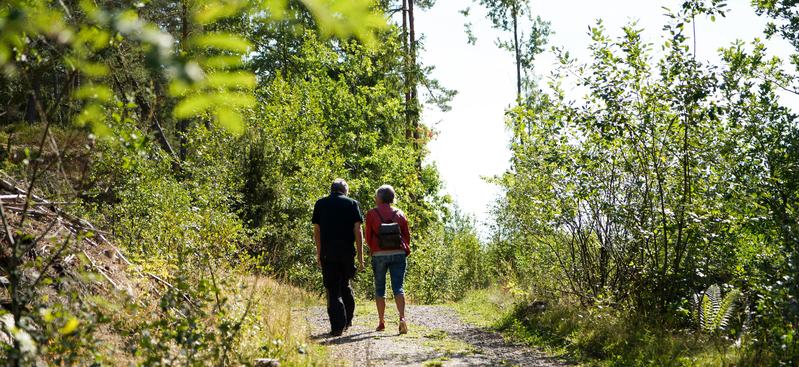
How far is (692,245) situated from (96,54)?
7.29m

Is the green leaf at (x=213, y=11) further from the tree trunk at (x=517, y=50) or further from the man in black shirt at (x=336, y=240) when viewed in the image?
the tree trunk at (x=517, y=50)

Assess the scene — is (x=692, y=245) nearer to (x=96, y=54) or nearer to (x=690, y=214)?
(x=690, y=214)

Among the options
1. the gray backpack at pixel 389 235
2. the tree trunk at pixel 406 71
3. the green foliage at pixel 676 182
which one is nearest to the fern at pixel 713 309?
the green foliage at pixel 676 182

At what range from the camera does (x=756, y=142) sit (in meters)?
7.87

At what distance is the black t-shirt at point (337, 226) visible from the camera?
866 centimetres

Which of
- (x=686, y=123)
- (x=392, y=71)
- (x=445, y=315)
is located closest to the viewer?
(x=686, y=123)

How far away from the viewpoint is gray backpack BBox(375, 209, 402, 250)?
8.79 meters

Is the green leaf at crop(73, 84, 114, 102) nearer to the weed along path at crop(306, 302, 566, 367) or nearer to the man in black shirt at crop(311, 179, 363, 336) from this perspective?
the weed along path at crop(306, 302, 566, 367)

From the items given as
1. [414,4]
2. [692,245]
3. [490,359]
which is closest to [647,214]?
[692,245]

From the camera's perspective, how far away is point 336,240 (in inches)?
341

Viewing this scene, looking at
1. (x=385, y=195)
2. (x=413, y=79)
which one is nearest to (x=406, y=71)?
(x=413, y=79)

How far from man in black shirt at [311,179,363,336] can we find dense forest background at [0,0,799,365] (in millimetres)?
731

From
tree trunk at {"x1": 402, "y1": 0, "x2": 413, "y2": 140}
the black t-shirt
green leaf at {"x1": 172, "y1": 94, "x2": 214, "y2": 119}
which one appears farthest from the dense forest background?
tree trunk at {"x1": 402, "y1": 0, "x2": 413, "y2": 140}

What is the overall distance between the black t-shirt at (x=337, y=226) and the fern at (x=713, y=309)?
4062 mm
